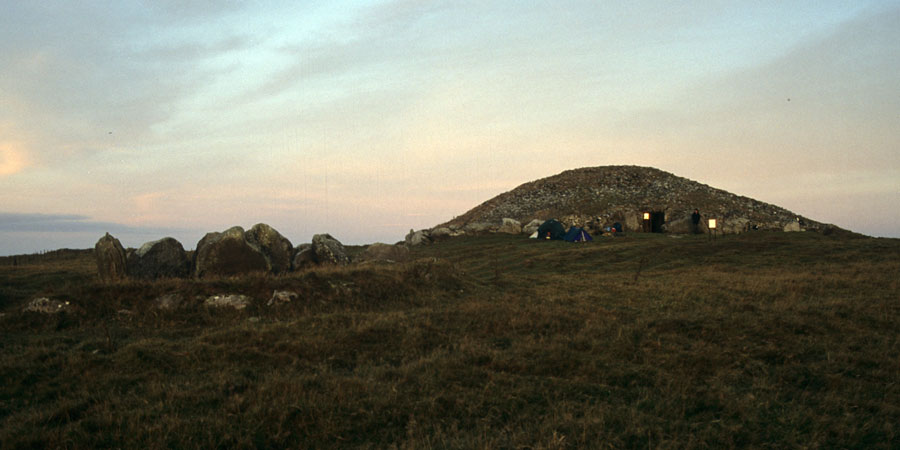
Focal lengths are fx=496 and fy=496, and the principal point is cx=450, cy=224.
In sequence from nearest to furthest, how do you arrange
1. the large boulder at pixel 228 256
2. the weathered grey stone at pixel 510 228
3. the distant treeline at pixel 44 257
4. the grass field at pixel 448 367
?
1. the grass field at pixel 448 367
2. the large boulder at pixel 228 256
3. the distant treeline at pixel 44 257
4. the weathered grey stone at pixel 510 228

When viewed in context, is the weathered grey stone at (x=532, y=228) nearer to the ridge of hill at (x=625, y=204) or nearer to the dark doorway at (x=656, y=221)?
the ridge of hill at (x=625, y=204)

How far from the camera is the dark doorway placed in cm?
5231

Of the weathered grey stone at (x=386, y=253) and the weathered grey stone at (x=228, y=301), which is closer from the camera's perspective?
the weathered grey stone at (x=228, y=301)

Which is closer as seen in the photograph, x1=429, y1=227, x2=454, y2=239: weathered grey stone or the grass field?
the grass field

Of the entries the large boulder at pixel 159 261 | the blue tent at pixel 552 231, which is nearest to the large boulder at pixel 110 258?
the large boulder at pixel 159 261

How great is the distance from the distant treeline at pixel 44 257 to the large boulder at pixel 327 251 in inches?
940

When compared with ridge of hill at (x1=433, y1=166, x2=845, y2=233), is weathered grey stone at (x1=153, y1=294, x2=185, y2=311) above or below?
below

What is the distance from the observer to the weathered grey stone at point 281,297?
15641 millimetres

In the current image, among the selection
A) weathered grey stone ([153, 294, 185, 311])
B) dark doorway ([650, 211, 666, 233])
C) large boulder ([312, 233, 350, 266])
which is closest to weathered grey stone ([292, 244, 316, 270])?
large boulder ([312, 233, 350, 266])

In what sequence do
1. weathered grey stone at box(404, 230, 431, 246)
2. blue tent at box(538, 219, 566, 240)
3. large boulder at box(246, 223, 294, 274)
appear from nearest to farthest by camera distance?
1. large boulder at box(246, 223, 294, 274)
2. blue tent at box(538, 219, 566, 240)
3. weathered grey stone at box(404, 230, 431, 246)

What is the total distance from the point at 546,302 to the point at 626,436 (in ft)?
34.5

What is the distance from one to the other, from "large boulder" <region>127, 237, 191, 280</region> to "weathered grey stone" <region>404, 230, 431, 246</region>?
27655mm

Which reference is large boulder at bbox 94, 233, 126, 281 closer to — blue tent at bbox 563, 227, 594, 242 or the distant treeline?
the distant treeline

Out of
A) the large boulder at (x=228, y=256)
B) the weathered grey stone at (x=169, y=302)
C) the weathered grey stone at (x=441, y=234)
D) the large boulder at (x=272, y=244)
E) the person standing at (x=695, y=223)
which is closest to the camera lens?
the weathered grey stone at (x=169, y=302)
